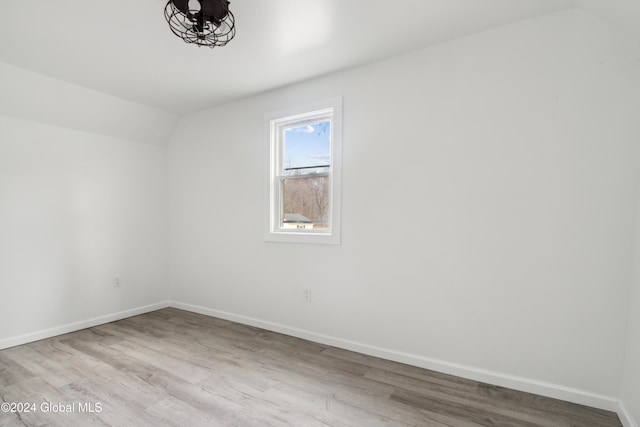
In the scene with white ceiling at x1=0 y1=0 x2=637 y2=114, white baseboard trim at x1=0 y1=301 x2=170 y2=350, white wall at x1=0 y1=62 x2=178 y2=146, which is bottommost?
white baseboard trim at x1=0 y1=301 x2=170 y2=350

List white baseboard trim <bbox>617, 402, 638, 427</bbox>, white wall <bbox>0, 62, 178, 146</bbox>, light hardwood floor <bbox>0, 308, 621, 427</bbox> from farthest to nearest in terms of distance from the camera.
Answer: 1. white wall <bbox>0, 62, 178, 146</bbox>
2. light hardwood floor <bbox>0, 308, 621, 427</bbox>
3. white baseboard trim <bbox>617, 402, 638, 427</bbox>

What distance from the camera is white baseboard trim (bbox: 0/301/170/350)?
2.78 metres

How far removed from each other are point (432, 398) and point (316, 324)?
124 centimetres

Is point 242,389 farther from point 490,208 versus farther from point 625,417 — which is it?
point 625,417

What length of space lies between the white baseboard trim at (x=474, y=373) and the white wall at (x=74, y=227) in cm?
191

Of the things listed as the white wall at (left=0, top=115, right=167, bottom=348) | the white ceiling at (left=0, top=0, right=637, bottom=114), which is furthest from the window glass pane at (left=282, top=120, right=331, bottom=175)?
the white wall at (left=0, top=115, right=167, bottom=348)

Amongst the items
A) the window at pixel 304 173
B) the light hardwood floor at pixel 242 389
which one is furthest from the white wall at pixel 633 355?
the window at pixel 304 173

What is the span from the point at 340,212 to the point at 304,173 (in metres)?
0.64

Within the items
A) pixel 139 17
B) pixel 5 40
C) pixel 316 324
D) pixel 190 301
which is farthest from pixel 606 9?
pixel 190 301

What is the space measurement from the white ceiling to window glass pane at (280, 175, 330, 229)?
1.02m

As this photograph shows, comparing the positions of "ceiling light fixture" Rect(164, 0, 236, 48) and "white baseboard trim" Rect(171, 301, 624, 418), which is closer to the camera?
"ceiling light fixture" Rect(164, 0, 236, 48)

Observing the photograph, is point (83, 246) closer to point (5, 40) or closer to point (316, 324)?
point (5, 40)

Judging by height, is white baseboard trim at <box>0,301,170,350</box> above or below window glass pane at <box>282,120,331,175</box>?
below

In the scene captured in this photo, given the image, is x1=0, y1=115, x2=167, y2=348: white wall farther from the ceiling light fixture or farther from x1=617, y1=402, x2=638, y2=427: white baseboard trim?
x1=617, y1=402, x2=638, y2=427: white baseboard trim
